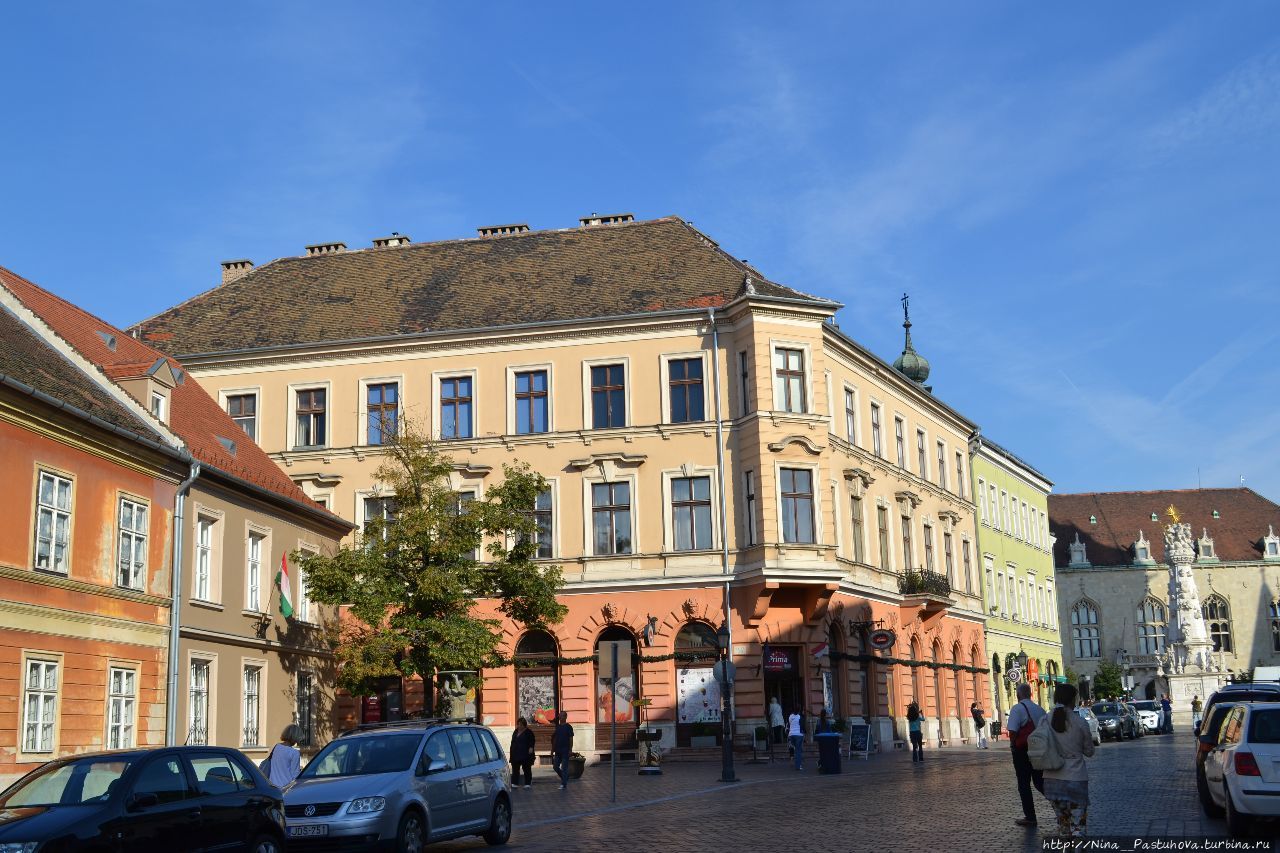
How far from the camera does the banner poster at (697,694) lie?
41.3 metres

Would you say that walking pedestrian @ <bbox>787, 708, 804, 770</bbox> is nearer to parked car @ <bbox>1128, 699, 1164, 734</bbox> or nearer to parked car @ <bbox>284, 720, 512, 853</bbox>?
parked car @ <bbox>284, 720, 512, 853</bbox>

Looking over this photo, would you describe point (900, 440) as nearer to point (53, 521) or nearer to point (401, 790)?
point (53, 521)

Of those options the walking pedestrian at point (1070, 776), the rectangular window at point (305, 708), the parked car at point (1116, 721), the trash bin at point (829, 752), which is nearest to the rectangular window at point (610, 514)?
the rectangular window at point (305, 708)

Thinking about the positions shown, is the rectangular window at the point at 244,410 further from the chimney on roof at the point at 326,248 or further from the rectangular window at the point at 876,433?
the rectangular window at the point at 876,433

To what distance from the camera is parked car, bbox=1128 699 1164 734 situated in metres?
61.9

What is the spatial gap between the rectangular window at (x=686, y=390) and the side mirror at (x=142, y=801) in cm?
3046

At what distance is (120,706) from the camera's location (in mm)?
25844

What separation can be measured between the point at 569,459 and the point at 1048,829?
26.8m

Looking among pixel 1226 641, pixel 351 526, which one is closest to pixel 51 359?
pixel 351 526

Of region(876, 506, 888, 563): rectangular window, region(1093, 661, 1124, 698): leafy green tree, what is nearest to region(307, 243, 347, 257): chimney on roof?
region(876, 506, 888, 563): rectangular window

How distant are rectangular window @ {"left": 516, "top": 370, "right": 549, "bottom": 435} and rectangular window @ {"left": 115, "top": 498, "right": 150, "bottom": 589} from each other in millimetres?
18152

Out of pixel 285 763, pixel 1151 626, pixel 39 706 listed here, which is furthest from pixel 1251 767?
pixel 1151 626

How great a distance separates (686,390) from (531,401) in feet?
16.4

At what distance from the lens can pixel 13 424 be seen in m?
22.7
